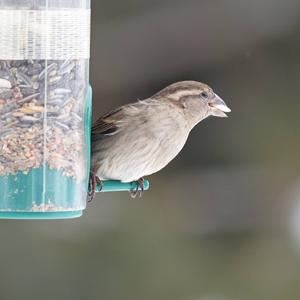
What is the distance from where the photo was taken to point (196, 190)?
40.5 feet

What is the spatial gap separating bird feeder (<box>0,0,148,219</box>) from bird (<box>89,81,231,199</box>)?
0.32 meters

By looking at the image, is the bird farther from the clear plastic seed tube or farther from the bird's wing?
the clear plastic seed tube

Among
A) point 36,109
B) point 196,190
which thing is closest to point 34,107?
point 36,109

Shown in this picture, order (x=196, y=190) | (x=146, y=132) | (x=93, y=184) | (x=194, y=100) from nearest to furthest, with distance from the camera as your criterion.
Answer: (x=93, y=184)
(x=146, y=132)
(x=194, y=100)
(x=196, y=190)

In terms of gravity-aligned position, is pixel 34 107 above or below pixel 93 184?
above

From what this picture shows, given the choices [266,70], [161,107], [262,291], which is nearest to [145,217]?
[262,291]

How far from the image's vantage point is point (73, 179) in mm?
6414

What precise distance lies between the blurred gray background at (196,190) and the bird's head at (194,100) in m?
3.84

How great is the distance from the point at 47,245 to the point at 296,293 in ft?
6.09

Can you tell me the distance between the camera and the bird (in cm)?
681

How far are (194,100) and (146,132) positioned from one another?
13.6 inches

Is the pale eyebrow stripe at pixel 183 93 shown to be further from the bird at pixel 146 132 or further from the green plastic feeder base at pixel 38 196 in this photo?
the green plastic feeder base at pixel 38 196

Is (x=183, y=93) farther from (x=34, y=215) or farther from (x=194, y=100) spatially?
(x=34, y=215)

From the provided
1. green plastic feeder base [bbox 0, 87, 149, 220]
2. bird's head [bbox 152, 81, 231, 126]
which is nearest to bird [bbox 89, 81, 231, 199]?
bird's head [bbox 152, 81, 231, 126]
